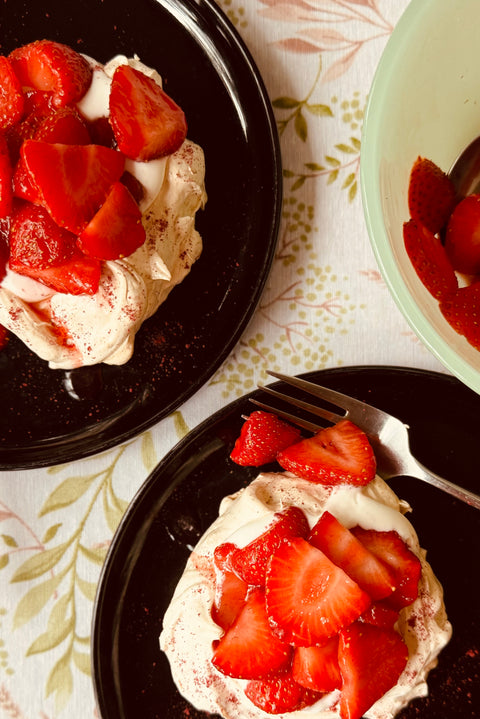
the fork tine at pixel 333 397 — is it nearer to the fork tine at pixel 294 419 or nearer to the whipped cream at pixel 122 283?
the fork tine at pixel 294 419

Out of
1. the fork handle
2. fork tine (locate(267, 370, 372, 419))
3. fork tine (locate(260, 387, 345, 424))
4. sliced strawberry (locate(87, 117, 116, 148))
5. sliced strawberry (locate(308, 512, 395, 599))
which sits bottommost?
sliced strawberry (locate(308, 512, 395, 599))

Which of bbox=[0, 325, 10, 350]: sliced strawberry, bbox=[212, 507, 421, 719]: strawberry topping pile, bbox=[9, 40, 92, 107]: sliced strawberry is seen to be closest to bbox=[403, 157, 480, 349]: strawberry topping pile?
bbox=[212, 507, 421, 719]: strawberry topping pile

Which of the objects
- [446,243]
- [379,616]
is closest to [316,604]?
[379,616]

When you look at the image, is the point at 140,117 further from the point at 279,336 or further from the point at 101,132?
the point at 279,336

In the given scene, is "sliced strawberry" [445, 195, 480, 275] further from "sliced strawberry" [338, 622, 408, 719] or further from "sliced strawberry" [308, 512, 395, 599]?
"sliced strawberry" [338, 622, 408, 719]

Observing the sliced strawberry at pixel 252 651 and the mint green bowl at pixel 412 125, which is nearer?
the mint green bowl at pixel 412 125

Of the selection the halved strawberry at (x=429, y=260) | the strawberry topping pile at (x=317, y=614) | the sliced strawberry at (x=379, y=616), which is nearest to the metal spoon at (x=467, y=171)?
the halved strawberry at (x=429, y=260)
